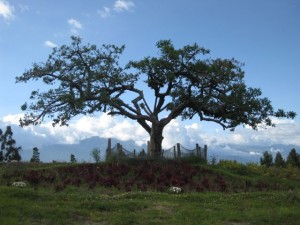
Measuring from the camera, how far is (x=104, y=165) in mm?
22641

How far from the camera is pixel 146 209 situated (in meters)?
12.5

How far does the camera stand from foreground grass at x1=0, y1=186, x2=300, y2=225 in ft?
36.8

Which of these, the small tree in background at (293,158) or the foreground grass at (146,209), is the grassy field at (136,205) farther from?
the small tree in background at (293,158)

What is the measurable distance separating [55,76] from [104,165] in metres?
6.90

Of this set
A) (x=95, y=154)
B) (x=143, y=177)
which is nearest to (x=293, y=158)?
(x=95, y=154)

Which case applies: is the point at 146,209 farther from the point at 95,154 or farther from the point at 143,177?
the point at 95,154

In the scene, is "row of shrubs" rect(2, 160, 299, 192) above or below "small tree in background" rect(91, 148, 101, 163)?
below

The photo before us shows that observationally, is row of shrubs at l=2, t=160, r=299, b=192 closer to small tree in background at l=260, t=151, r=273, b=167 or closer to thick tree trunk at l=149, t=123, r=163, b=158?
thick tree trunk at l=149, t=123, r=163, b=158

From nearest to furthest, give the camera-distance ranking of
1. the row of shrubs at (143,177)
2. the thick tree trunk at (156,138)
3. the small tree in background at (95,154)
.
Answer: the row of shrubs at (143,177)
the thick tree trunk at (156,138)
the small tree in background at (95,154)

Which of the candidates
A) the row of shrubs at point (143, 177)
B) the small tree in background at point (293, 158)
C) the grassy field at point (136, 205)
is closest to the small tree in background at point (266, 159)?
the small tree in background at point (293, 158)

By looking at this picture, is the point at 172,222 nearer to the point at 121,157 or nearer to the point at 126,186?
the point at 126,186

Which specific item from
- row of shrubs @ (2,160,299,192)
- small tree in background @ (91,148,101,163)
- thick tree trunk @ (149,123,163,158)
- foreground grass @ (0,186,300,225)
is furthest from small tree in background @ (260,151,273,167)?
foreground grass @ (0,186,300,225)

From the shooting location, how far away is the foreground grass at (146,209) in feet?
36.8

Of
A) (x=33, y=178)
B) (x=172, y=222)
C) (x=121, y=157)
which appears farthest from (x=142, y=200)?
(x=121, y=157)
